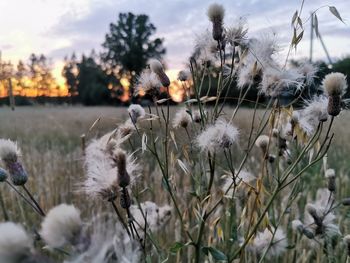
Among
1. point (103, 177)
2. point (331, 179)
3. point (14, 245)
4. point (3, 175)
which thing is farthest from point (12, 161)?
point (331, 179)

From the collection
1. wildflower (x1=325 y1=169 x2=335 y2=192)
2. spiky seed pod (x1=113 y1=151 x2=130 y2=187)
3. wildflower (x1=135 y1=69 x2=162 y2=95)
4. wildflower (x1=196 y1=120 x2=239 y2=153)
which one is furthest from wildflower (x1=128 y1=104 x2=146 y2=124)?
wildflower (x1=325 y1=169 x2=335 y2=192)

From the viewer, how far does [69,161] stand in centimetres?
338

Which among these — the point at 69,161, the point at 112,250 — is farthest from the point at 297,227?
the point at 69,161

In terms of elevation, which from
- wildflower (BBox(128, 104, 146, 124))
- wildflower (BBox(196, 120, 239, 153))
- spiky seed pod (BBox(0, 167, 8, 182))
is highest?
wildflower (BBox(128, 104, 146, 124))

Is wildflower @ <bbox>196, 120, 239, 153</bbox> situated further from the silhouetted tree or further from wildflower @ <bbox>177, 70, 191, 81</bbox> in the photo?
the silhouetted tree

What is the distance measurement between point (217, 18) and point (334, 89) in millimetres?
232

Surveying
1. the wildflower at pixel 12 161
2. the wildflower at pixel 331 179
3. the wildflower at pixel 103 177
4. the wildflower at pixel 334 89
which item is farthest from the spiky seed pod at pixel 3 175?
the wildflower at pixel 331 179

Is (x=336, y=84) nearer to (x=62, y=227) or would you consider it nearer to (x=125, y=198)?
(x=125, y=198)

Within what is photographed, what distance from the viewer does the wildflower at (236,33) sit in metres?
0.85

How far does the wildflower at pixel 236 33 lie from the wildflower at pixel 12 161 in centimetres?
40

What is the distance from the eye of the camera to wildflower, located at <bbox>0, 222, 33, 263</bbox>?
32 cm

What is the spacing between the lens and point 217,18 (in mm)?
836

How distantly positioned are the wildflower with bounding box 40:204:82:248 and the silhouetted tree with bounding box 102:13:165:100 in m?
27.9

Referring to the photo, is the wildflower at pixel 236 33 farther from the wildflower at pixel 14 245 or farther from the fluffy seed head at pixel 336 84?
the wildflower at pixel 14 245
